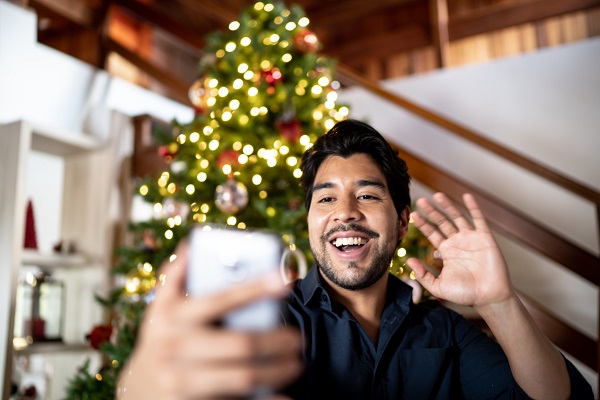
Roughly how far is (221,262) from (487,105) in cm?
346

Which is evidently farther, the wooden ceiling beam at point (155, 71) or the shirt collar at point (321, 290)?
the wooden ceiling beam at point (155, 71)

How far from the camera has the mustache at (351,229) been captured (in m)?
1.28

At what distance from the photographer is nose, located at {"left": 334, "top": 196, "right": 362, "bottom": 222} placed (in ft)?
4.19

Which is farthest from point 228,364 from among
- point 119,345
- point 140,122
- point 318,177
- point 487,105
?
point 487,105

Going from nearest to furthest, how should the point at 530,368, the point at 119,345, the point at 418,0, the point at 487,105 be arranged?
the point at 530,368 < the point at 119,345 < the point at 487,105 < the point at 418,0

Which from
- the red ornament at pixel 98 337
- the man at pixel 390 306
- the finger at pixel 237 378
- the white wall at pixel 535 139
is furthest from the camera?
the white wall at pixel 535 139

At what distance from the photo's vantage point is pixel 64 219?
A: 9.68 ft

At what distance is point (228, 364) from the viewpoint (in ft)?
1.36

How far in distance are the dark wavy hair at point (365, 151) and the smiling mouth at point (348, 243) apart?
17cm

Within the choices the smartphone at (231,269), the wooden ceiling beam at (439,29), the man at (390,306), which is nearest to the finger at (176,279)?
the smartphone at (231,269)

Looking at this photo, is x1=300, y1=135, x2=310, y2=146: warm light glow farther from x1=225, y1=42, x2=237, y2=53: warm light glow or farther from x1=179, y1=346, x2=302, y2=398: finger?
x1=179, y1=346, x2=302, y2=398: finger

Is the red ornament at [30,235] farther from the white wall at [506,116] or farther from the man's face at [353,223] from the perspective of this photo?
the man's face at [353,223]

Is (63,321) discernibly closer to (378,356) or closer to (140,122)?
(140,122)

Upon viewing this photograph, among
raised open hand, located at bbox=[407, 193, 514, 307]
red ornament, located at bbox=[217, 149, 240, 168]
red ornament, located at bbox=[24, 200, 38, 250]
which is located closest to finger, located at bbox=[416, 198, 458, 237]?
raised open hand, located at bbox=[407, 193, 514, 307]
